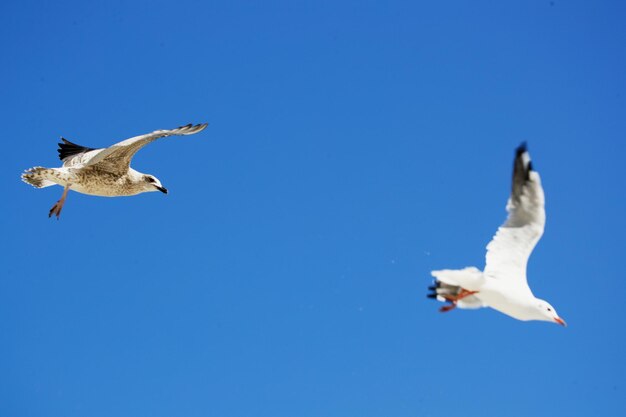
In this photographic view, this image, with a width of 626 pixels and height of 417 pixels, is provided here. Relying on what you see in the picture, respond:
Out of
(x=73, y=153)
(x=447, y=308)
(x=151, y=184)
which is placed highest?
(x=73, y=153)

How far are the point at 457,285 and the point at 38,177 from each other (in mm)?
7466

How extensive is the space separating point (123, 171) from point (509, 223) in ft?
21.8

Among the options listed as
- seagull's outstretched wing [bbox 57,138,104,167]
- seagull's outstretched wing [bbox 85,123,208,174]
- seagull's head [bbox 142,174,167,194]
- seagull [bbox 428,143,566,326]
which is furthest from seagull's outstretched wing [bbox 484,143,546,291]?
seagull's outstretched wing [bbox 57,138,104,167]

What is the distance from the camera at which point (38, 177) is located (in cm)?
1245

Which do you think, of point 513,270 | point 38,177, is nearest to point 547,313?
point 513,270

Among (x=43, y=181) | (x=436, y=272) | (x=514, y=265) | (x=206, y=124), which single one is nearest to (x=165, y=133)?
(x=206, y=124)

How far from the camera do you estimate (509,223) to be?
9719 millimetres

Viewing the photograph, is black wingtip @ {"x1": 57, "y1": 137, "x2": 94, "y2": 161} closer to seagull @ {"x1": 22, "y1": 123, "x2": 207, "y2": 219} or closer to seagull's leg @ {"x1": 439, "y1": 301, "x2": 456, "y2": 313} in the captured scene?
seagull @ {"x1": 22, "y1": 123, "x2": 207, "y2": 219}

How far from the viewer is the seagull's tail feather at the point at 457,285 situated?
9.20 m

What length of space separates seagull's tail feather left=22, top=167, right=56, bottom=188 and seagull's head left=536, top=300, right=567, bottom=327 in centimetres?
815

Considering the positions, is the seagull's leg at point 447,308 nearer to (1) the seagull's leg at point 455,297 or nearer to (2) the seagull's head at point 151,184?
(1) the seagull's leg at point 455,297

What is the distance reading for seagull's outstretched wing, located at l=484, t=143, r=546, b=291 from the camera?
9.49 meters

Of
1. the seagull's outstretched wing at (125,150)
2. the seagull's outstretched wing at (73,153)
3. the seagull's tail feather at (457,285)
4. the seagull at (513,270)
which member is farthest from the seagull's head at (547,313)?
the seagull's outstretched wing at (73,153)

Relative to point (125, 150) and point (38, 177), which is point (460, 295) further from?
point (38, 177)
